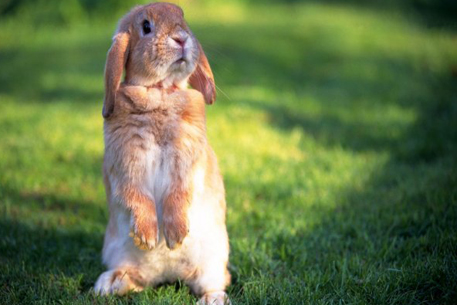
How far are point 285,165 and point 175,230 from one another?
2339 millimetres

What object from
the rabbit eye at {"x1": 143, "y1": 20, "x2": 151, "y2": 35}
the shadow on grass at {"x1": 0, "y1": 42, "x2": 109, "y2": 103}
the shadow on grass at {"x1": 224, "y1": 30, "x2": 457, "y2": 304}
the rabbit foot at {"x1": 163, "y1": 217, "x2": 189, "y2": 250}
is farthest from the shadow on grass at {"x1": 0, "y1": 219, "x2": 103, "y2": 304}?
the shadow on grass at {"x1": 0, "y1": 42, "x2": 109, "y2": 103}

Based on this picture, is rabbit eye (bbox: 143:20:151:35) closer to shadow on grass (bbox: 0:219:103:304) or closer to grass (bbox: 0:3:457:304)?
grass (bbox: 0:3:457:304)

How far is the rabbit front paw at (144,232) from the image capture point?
8.13ft

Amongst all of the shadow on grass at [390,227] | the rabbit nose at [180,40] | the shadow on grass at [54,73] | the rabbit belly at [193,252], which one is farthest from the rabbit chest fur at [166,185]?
the shadow on grass at [54,73]

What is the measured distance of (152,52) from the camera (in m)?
2.54

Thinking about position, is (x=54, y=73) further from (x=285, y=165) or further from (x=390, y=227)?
(x=390, y=227)

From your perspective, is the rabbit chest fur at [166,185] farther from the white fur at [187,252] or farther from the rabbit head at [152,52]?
the rabbit head at [152,52]

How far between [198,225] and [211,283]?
0.31m

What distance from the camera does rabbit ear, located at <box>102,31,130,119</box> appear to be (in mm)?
2549

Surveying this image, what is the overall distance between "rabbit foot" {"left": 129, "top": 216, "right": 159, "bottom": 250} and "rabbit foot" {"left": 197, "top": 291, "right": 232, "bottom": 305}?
403mm

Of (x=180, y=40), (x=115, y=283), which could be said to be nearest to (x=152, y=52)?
(x=180, y=40)

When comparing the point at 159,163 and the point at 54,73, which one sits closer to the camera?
the point at 159,163

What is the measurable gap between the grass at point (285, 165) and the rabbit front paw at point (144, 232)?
0.29 metres

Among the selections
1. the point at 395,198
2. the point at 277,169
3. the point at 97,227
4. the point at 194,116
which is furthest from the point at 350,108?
the point at 194,116
